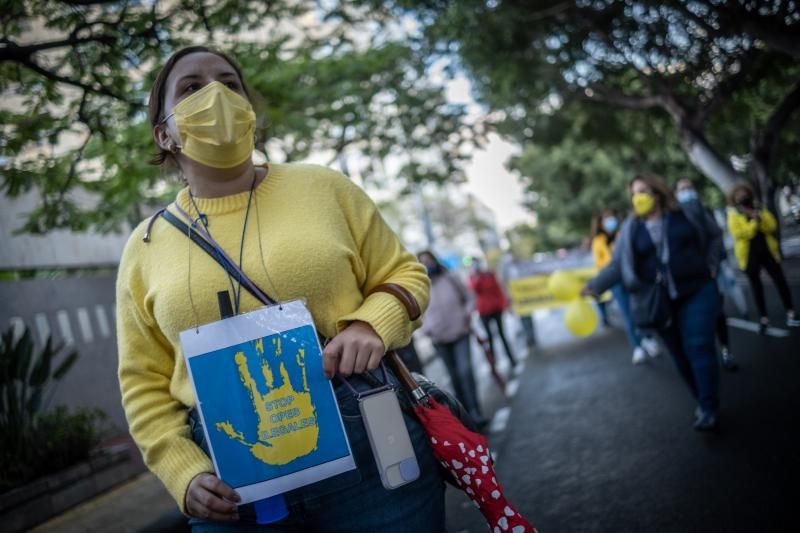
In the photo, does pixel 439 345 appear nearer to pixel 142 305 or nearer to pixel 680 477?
pixel 680 477

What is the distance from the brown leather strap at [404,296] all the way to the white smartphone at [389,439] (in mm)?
240

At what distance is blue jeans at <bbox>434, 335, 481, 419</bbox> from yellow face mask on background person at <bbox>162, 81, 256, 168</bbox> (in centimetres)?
618

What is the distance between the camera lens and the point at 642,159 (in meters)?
27.7

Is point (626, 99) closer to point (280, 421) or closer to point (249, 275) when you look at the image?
point (249, 275)

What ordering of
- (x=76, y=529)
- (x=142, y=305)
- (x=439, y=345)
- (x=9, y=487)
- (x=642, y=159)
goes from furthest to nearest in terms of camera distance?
(x=642, y=159) → (x=439, y=345) → (x=9, y=487) → (x=76, y=529) → (x=142, y=305)

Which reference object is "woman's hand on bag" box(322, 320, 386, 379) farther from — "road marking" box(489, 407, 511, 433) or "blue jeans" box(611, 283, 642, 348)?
"blue jeans" box(611, 283, 642, 348)

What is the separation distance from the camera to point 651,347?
9406mm

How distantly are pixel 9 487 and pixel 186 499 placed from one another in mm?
4886

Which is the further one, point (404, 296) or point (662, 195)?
point (662, 195)

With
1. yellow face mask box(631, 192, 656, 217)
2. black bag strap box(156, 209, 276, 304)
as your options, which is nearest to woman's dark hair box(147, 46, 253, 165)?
black bag strap box(156, 209, 276, 304)

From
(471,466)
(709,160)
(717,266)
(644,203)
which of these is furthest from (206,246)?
(709,160)

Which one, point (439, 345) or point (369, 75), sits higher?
point (369, 75)

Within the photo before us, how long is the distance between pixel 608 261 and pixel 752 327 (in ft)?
6.75

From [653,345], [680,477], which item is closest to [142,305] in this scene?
[680,477]
